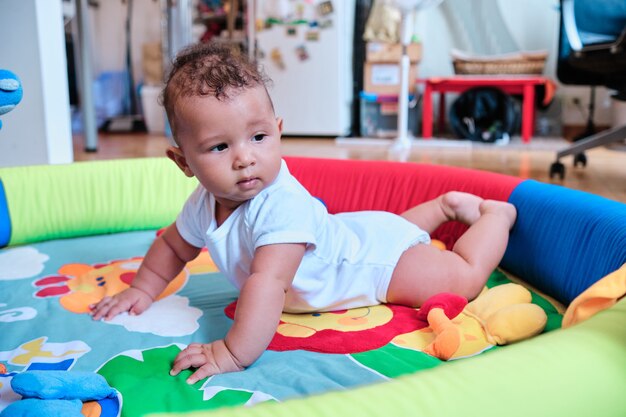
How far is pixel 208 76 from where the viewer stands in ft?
2.75

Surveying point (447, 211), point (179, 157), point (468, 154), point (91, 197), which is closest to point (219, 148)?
point (179, 157)

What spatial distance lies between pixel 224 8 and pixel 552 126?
2.49 metres

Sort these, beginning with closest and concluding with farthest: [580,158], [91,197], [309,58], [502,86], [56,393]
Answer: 1. [56,393]
2. [91,197]
3. [580,158]
4. [502,86]
5. [309,58]

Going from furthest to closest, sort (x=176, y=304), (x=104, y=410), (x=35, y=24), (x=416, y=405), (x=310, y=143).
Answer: (x=310, y=143) < (x=35, y=24) < (x=176, y=304) < (x=104, y=410) < (x=416, y=405)

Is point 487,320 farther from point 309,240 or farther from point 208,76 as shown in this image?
point 208,76

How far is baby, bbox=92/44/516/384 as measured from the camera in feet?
2.71

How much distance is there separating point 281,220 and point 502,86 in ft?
11.2

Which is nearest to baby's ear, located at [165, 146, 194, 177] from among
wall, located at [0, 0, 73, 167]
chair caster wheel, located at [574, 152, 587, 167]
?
wall, located at [0, 0, 73, 167]

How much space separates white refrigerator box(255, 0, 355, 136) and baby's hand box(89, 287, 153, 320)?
335 cm

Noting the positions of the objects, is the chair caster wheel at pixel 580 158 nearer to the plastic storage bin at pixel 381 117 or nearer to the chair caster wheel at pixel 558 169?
the chair caster wheel at pixel 558 169

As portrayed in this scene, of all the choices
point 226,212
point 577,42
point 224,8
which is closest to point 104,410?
point 226,212

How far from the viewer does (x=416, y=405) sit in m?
0.49

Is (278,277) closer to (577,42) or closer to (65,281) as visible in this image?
(65,281)

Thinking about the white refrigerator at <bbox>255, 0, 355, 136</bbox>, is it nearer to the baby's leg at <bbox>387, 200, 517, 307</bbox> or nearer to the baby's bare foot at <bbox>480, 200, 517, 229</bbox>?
the baby's bare foot at <bbox>480, 200, 517, 229</bbox>
